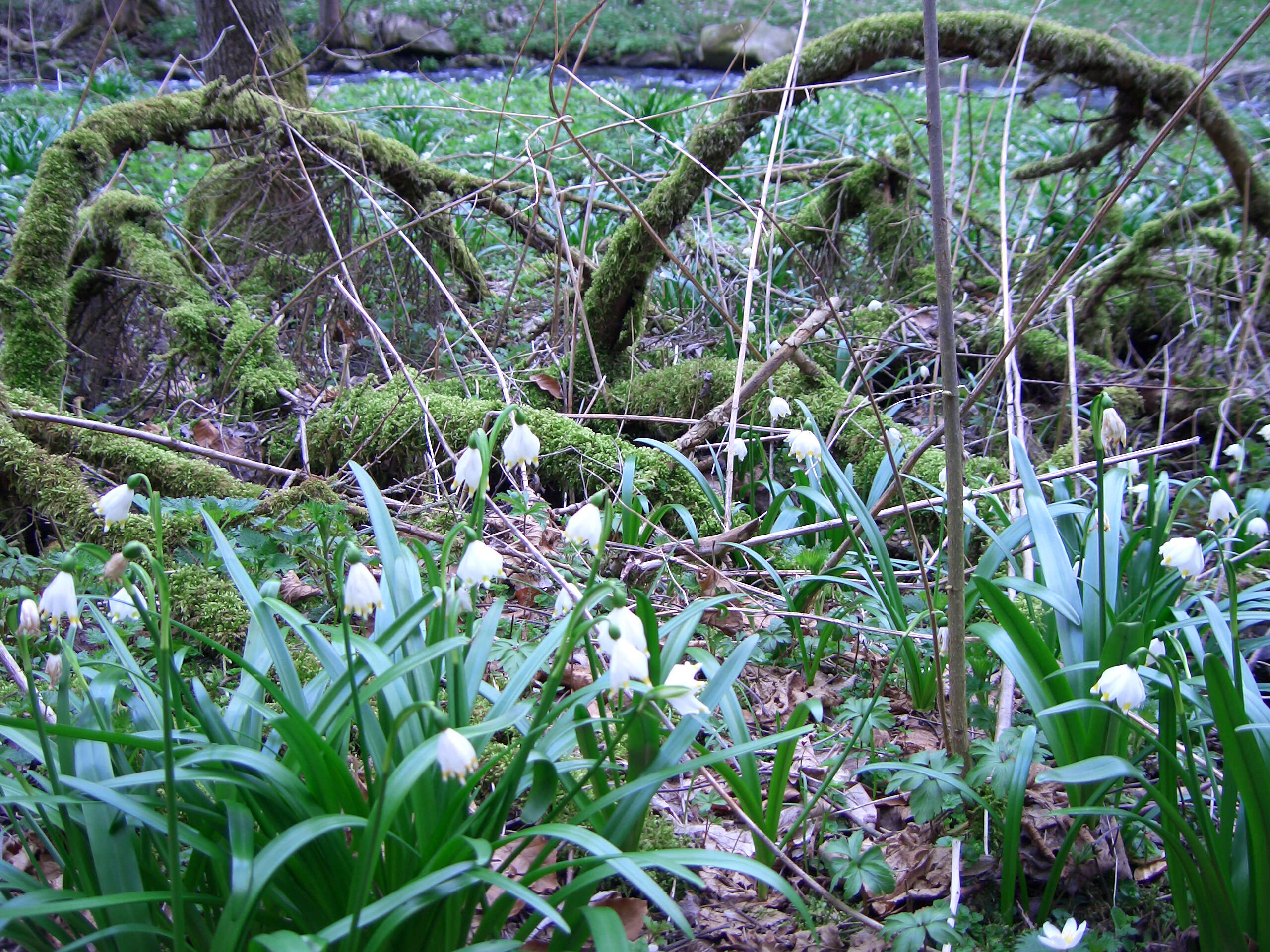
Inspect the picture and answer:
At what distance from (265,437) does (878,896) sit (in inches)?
101

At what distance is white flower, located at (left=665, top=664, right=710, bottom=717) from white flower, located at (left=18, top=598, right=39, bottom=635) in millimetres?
815

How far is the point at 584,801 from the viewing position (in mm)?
1292

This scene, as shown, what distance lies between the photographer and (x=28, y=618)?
104cm

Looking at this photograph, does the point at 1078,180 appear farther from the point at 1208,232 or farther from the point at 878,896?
the point at 878,896

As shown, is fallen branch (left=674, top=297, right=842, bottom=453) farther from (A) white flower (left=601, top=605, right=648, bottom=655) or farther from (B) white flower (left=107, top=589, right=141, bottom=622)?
(B) white flower (left=107, top=589, right=141, bottom=622)

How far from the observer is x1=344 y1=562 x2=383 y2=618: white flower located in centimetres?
104

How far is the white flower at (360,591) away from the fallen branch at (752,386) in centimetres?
176

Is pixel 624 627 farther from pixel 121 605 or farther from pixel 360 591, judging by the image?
pixel 121 605

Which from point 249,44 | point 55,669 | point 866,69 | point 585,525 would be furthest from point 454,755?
point 249,44

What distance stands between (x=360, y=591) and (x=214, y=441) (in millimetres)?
2282

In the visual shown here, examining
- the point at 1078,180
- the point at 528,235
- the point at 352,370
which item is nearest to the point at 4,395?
the point at 352,370

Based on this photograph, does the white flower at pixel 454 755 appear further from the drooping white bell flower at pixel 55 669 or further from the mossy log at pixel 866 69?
the mossy log at pixel 866 69

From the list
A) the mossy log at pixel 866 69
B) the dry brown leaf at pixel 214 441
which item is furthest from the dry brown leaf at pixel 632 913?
the mossy log at pixel 866 69

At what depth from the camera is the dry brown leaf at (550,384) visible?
3.28 metres
